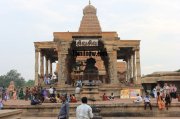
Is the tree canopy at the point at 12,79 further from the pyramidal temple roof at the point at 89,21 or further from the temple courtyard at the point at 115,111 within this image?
the temple courtyard at the point at 115,111

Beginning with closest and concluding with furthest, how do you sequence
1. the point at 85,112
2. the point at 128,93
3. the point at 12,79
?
the point at 85,112, the point at 128,93, the point at 12,79

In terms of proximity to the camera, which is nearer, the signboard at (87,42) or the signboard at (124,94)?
the signboard at (124,94)

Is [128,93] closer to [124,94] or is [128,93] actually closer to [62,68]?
[124,94]

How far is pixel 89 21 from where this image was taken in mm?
56688

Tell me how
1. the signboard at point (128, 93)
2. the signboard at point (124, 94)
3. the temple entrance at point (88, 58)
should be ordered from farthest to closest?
1. the temple entrance at point (88, 58)
2. the signboard at point (124, 94)
3. the signboard at point (128, 93)

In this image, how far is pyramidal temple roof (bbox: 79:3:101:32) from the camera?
55.3 m

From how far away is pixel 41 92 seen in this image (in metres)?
24.8

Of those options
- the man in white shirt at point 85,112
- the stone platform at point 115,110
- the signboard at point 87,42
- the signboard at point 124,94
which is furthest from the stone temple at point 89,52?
the man in white shirt at point 85,112

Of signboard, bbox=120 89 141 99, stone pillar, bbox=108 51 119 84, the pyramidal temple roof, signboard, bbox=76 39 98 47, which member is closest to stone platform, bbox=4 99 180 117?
signboard, bbox=120 89 141 99

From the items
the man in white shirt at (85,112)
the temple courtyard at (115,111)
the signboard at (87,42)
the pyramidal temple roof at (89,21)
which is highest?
the pyramidal temple roof at (89,21)

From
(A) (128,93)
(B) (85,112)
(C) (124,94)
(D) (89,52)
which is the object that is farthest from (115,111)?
(D) (89,52)

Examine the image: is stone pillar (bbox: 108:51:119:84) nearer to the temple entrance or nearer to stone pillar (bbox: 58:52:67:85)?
the temple entrance

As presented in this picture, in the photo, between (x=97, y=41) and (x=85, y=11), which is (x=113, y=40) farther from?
(x=85, y=11)

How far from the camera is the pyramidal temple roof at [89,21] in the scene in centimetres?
5526
